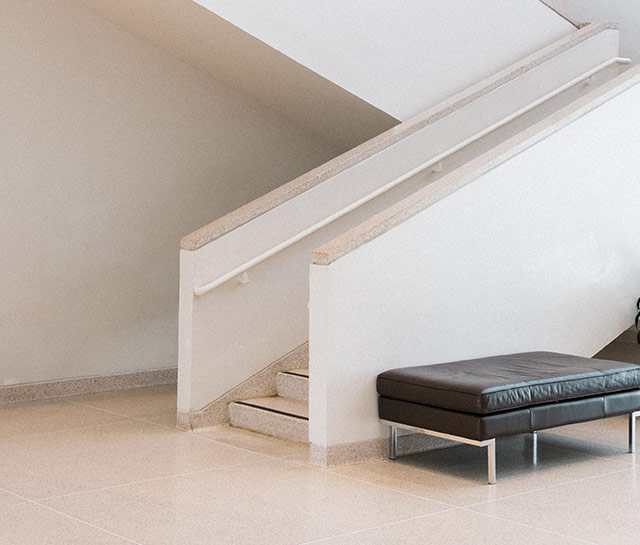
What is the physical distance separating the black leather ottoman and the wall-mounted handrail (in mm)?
1262

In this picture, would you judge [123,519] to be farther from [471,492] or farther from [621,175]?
[621,175]

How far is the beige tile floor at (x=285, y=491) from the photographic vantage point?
400 cm

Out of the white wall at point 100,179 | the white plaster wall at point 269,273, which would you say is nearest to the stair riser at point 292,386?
the white plaster wall at point 269,273

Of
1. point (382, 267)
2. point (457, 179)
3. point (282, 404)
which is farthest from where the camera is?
point (282, 404)

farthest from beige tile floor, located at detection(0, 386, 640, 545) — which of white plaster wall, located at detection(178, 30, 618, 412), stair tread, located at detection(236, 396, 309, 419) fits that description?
white plaster wall, located at detection(178, 30, 618, 412)

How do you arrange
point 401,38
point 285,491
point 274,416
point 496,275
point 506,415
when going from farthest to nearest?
1. point 401,38
2. point 274,416
3. point 496,275
4. point 506,415
5. point 285,491

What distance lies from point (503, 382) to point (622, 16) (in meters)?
4.79

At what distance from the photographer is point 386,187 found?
6.30 metres

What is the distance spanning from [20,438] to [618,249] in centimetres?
387

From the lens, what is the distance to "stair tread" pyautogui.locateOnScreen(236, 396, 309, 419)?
5862 mm

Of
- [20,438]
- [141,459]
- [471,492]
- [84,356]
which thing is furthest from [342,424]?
[84,356]

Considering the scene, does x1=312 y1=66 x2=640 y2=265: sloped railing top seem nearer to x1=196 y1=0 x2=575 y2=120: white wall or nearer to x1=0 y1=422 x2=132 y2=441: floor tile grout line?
x1=196 y1=0 x2=575 y2=120: white wall

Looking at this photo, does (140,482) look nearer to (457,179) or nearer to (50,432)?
(50,432)

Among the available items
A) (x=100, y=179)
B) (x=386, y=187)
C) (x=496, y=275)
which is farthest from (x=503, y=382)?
(x=100, y=179)
